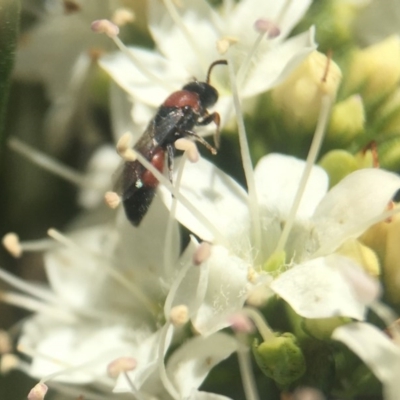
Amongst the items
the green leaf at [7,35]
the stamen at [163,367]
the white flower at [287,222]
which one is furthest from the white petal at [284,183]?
the green leaf at [7,35]

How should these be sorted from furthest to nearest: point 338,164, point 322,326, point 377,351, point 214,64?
point 214,64, point 338,164, point 322,326, point 377,351

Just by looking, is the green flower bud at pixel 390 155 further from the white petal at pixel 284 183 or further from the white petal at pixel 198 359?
the white petal at pixel 198 359

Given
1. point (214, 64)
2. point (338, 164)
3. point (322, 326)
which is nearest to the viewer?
point (322, 326)

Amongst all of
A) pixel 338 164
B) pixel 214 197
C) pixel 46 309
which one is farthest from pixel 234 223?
pixel 46 309

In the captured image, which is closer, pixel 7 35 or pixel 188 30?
pixel 7 35

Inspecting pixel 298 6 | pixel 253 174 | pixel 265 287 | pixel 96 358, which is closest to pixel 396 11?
pixel 298 6

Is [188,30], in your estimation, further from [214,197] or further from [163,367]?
[163,367]
